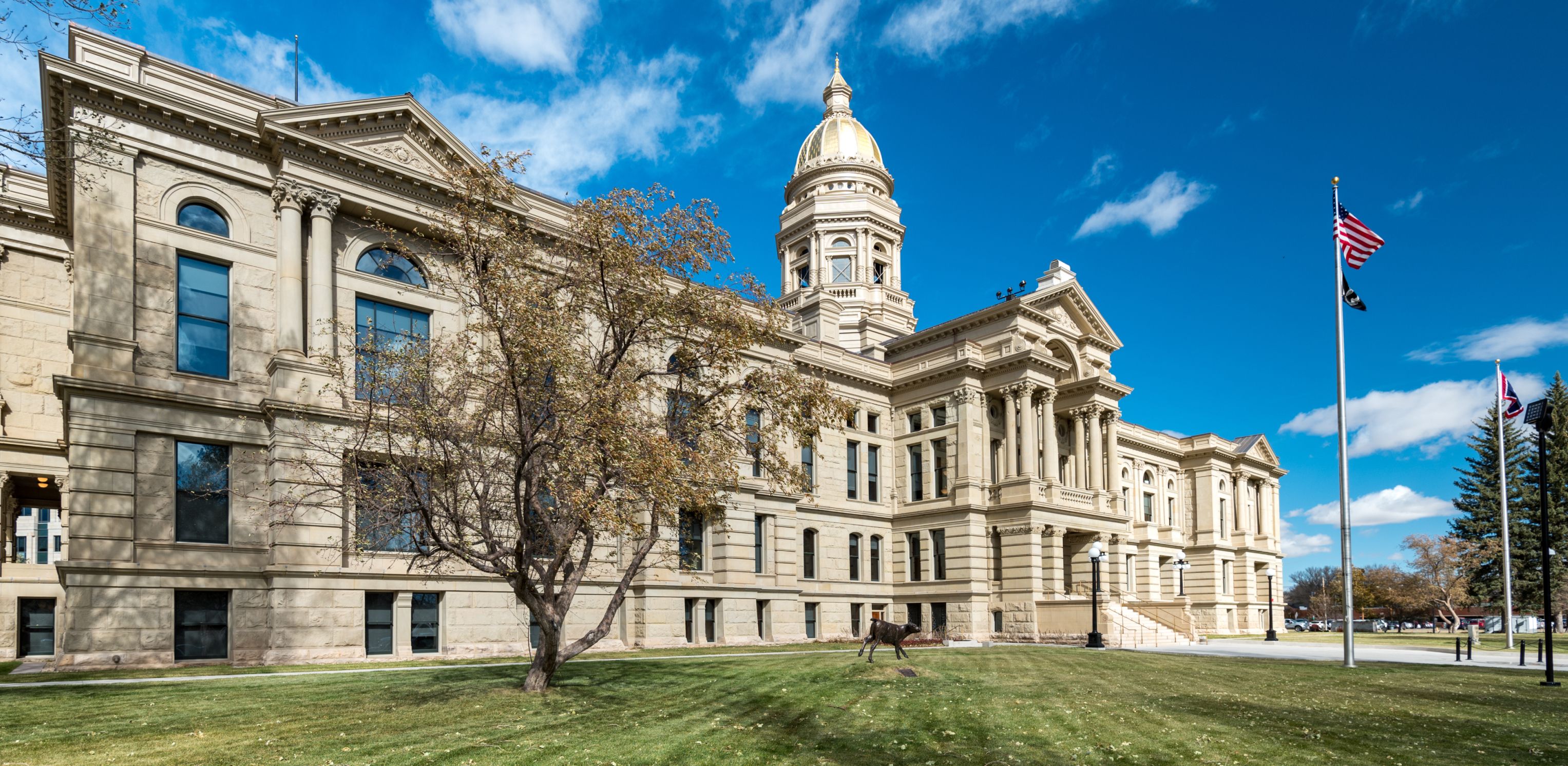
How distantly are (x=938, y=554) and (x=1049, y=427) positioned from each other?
30.6 ft

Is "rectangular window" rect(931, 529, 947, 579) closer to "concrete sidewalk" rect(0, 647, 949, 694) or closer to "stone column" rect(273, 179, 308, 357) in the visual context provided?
"concrete sidewalk" rect(0, 647, 949, 694)

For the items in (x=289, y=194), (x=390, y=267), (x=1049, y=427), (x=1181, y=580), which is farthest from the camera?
(x=1181, y=580)

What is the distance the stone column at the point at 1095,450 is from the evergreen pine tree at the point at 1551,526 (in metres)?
30.5

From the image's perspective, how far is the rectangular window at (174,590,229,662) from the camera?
27.5 m

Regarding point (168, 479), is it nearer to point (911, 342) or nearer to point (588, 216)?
point (588, 216)

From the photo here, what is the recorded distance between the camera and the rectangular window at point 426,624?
103 ft

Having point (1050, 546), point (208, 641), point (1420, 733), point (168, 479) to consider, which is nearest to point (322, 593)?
point (208, 641)

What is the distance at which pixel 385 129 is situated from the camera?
33.1 metres

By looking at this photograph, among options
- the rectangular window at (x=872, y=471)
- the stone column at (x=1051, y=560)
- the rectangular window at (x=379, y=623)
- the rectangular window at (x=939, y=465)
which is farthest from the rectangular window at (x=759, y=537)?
the rectangular window at (x=379, y=623)

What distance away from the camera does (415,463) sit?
19.7m

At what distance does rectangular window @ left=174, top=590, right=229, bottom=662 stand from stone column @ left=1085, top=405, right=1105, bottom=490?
1748 inches

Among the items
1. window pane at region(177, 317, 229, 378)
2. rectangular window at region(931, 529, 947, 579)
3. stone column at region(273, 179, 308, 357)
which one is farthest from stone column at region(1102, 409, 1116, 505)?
window pane at region(177, 317, 229, 378)

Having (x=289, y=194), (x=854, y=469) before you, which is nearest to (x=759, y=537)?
(x=854, y=469)

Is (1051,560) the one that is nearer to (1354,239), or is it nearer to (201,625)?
(1354,239)
